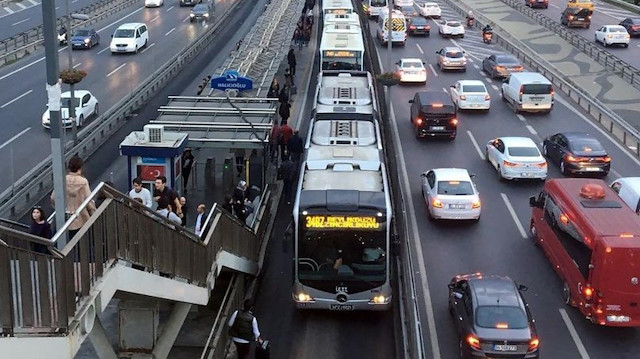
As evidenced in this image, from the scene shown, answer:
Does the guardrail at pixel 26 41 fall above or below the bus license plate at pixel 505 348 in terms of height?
below

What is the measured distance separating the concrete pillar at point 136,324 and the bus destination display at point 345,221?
486cm

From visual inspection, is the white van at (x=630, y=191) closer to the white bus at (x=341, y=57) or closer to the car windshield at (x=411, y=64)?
the white bus at (x=341, y=57)

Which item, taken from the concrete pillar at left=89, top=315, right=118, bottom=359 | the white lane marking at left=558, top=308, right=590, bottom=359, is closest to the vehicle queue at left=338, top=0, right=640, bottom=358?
the white lane marking at left=558, top=308, right=590, bottom=359

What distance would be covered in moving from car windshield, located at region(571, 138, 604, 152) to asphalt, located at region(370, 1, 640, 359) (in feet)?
3.57

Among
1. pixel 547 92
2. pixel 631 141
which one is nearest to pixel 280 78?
pixel 547 92

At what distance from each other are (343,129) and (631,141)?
14.4 meters

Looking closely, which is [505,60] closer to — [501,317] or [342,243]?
[342,243]

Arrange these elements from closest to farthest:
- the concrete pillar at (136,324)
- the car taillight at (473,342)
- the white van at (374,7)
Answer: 1. the concrete pillar at (136,324)
2. the car taillight at (473,342)
3. the white van at (374,7)

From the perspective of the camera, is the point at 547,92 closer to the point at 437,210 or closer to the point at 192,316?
the point at 437,210

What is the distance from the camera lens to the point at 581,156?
1161 inches

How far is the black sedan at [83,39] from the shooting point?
5603 cm

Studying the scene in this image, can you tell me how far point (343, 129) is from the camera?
86.4 ft

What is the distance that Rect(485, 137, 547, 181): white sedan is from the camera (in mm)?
28891

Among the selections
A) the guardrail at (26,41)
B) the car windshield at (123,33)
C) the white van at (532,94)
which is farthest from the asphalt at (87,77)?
the white van at (532,94)
